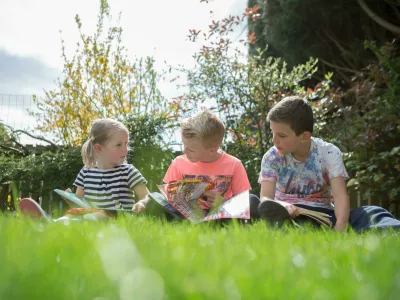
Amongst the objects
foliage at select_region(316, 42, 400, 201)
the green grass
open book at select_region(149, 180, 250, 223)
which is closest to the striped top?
open book at select_region(149, 180, 250, 223)

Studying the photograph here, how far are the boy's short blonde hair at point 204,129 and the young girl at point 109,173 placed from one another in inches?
28.0

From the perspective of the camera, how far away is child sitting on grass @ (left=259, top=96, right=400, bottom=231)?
3189 mm

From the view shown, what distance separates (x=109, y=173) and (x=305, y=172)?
177 cm

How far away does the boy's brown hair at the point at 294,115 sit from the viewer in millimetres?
3318

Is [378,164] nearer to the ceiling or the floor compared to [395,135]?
nearer to the floor

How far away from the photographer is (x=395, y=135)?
5.48 meters

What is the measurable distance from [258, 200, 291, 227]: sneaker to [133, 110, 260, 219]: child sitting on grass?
706mm

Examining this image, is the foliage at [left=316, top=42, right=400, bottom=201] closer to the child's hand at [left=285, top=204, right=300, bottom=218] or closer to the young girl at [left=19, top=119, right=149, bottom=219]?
the child's hand at [left=285, top=204, right=300, bottom=218]

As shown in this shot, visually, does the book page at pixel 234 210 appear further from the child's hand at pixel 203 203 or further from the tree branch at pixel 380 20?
the tree branch at pixel 380 20

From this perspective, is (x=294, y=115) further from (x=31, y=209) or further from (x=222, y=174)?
(x=31, y=209)

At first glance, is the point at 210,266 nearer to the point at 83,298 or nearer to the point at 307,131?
the point at 83,298

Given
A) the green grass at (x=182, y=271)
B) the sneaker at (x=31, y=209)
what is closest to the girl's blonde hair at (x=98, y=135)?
the sneaker at (x=31, y=209)

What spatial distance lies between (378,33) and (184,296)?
9348 millimetres

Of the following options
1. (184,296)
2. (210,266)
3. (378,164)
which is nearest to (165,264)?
(210,266)
